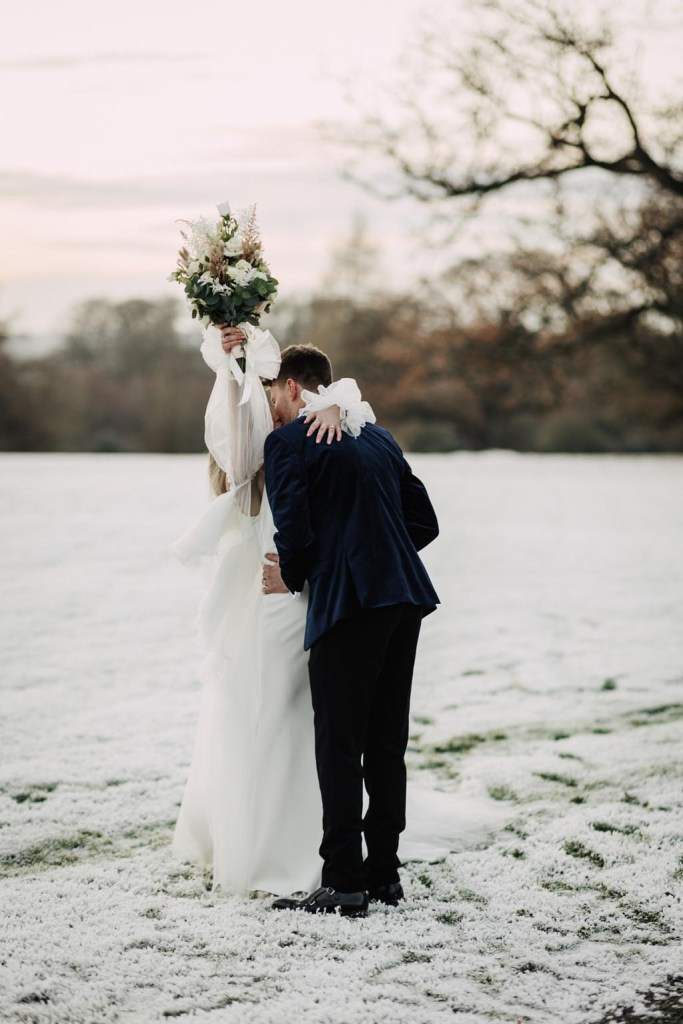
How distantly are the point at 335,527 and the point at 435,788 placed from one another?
2.32m

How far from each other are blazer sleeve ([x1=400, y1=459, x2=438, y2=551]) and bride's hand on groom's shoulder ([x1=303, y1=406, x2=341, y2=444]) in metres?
0.46

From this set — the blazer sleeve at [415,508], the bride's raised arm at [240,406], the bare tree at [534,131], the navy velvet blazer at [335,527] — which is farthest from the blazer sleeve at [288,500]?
the bare tree at [534,131]

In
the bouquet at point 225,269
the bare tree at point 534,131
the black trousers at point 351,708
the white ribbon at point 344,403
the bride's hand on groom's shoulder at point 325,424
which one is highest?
the bare tree at point 534,131

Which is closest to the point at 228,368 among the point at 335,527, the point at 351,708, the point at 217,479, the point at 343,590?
the point at 217,479

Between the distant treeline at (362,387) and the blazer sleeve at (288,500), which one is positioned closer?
the blazer sleeve at (288,500)

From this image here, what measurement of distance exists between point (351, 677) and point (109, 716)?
3.83 metres

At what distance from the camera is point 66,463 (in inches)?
1023

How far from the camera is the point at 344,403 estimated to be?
171 inches

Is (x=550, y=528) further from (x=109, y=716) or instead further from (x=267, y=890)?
(x=267, y=890)

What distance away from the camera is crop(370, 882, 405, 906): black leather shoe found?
4418mm

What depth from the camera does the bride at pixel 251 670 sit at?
14.9 ft

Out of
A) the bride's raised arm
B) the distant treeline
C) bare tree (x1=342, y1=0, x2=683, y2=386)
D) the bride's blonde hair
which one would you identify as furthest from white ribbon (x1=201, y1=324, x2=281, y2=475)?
the distant treeline

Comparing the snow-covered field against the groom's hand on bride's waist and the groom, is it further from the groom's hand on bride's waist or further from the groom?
the groom's hand on bride's waist

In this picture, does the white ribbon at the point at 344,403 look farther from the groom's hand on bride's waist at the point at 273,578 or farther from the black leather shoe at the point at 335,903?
the black leather shoe at the point at 335,903
